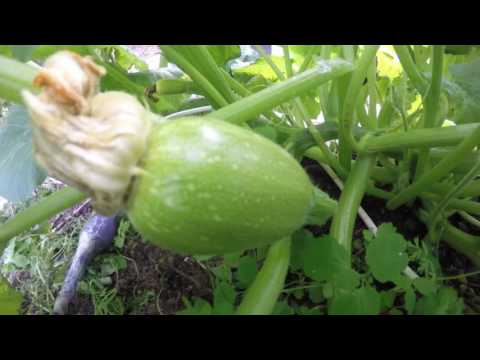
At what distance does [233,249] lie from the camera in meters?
0.54

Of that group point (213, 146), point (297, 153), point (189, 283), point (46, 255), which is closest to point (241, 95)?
point (297, 153)

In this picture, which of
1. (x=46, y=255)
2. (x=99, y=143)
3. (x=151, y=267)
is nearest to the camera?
(x=99, y=143)

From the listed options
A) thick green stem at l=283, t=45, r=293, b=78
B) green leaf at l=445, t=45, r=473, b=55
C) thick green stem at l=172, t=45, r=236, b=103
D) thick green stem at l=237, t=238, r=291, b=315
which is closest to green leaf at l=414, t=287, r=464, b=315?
thick green stem at l=237, t=238, r=291, b=315

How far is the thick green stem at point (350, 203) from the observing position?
0.81m

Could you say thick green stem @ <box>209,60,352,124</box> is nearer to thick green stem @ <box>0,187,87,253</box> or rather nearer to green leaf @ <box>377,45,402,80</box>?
thick green stem @ <box>0,187,87,253</box>

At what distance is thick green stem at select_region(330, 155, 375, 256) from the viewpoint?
0.81 meters

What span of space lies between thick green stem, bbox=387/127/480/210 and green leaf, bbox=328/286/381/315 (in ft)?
1.05

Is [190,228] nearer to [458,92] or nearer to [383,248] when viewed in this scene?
[383,248]

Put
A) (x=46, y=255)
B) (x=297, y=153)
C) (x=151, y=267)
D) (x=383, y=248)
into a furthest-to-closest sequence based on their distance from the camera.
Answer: (x=46, y=255) → (x=151, y=267) → (x=297, y=153) → (x=383, y=248)

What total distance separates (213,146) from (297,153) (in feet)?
1.64

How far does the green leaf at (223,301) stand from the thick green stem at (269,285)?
0.08ft

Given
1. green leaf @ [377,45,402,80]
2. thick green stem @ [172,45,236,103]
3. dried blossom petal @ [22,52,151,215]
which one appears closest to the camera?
dried blossom petal @ [22,52,151,215]

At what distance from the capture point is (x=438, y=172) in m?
0.85

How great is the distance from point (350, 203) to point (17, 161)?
0.69m
